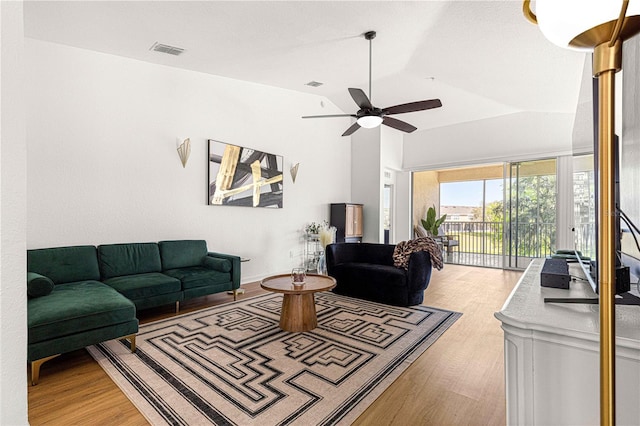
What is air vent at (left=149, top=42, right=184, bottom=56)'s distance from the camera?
3631mm

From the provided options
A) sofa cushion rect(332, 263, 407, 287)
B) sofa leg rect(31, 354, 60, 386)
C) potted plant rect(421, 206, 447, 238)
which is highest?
potted plant rect(421, 206, 447, 238)

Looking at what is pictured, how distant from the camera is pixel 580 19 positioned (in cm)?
67

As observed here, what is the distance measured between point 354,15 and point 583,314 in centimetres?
326

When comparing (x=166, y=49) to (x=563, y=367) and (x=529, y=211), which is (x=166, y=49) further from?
(x=529, y=211)

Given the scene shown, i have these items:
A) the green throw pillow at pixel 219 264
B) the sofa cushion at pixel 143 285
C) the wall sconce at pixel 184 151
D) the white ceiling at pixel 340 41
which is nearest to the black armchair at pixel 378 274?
the green throw pillow at pixel 219 264

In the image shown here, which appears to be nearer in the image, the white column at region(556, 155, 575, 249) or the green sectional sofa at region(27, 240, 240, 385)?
the green sectional sofa at region(27, 240, 240, 385)

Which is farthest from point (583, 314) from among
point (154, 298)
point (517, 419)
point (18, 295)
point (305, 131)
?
point (305, 131)

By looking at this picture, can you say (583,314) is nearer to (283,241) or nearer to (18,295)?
(18,295)

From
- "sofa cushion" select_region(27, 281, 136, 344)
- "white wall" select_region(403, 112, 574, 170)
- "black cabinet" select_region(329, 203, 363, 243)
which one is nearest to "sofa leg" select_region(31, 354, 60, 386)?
"sofa cushion" select_region(27, 281, 136, 344)

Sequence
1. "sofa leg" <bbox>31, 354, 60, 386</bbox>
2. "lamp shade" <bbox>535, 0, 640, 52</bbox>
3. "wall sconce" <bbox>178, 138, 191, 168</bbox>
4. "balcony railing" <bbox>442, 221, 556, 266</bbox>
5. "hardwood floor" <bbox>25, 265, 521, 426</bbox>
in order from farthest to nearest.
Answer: "balcony railing" <bbox>442, 221, 556, 266</bbox>
"wall sconce" <bbox>178, 138, 191, 168</bbox>
"sofa leg" <bbox>31, 354, 60, 386</bbox>
"hardwood floor" <bbox>25, 265, 521, 426</bbox>
"lamp shade" <bbox>535, 0, 640, 52</bbox>

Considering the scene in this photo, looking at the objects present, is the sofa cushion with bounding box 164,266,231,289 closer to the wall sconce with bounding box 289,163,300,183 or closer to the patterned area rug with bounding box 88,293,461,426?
the patterned area rug with bounding box 88,293,461,426

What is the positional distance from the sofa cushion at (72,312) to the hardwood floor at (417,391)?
33cm

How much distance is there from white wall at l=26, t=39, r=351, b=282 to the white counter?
Answer: 4161 mm

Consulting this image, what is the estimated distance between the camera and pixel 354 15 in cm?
327
